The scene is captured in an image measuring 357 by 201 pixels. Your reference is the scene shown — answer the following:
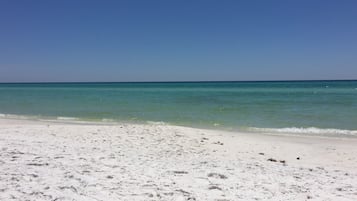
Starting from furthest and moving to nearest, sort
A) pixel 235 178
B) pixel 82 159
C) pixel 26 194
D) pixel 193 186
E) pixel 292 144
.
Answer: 1. pixel 292 144
2. pixel 82 159
3. pixel 235 178
4. pixel 193 186
5. pixel 26 194

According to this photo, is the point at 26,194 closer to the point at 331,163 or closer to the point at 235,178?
the point at 235,178

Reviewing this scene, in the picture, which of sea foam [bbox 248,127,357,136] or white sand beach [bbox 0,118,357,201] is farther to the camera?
sea foam [bbox 248,127,357,136]

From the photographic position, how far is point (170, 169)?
601 cm

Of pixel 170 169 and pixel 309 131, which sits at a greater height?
pixel 170 169

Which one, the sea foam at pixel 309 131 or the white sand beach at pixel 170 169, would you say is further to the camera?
the sea foam at pixel 309 131

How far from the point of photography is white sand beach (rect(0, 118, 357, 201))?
472 centimetres

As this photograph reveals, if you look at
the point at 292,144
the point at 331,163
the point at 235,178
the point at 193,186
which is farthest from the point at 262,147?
the point at 193,186

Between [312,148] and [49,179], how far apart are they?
24.3 ft

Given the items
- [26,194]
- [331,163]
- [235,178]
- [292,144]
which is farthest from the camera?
[292,144]

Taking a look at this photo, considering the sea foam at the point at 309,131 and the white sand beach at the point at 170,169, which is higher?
the white sand beach at the point at 170,169

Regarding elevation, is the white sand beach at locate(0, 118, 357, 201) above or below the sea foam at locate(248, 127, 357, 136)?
above

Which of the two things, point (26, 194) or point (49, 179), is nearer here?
point (26, 194)

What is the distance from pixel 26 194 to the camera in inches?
175

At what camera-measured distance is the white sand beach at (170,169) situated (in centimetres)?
472
